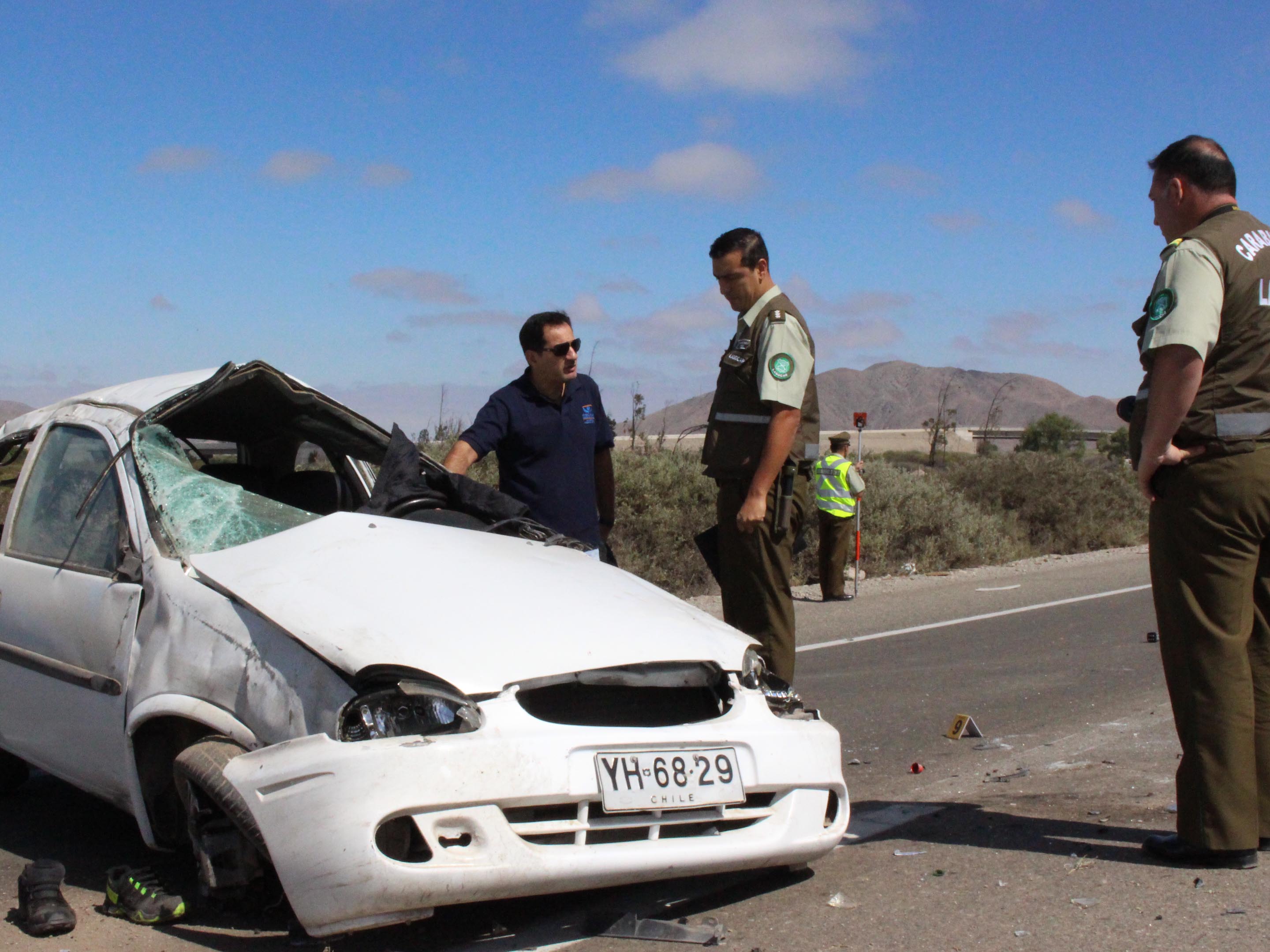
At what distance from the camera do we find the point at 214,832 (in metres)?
3.65

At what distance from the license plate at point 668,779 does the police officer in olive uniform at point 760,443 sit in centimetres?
182

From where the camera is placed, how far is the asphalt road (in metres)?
3.60

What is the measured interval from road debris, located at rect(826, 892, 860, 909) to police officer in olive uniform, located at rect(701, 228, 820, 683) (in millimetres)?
→ 1610

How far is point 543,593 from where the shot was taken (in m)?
4.04

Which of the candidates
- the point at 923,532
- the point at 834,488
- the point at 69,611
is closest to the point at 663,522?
the point at 834,488

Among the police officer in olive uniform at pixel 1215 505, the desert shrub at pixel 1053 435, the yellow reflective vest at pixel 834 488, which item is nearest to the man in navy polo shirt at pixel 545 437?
the police officer in olive uniform at pixel 1215 505

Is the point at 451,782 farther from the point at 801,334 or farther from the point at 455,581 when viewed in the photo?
the point at 801,334

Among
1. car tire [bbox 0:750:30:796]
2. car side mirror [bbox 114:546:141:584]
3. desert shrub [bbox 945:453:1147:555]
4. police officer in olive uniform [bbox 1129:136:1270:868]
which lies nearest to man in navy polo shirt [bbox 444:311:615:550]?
car side mirror [bbox 114:546:141:584]

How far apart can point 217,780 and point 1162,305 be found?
3.12 m

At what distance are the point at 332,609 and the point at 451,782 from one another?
748 millimetres

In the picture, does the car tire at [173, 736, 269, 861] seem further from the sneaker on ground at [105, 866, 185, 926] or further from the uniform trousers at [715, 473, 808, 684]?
the uniform trousers at [715, 473, 808, 684]

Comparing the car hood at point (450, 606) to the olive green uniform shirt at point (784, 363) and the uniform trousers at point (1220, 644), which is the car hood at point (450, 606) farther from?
the uniform trousers at point (1220, 644)

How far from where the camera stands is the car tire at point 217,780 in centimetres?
340

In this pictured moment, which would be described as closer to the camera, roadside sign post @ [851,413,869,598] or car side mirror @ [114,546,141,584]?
car side mirror @ [114,546,141,584]
